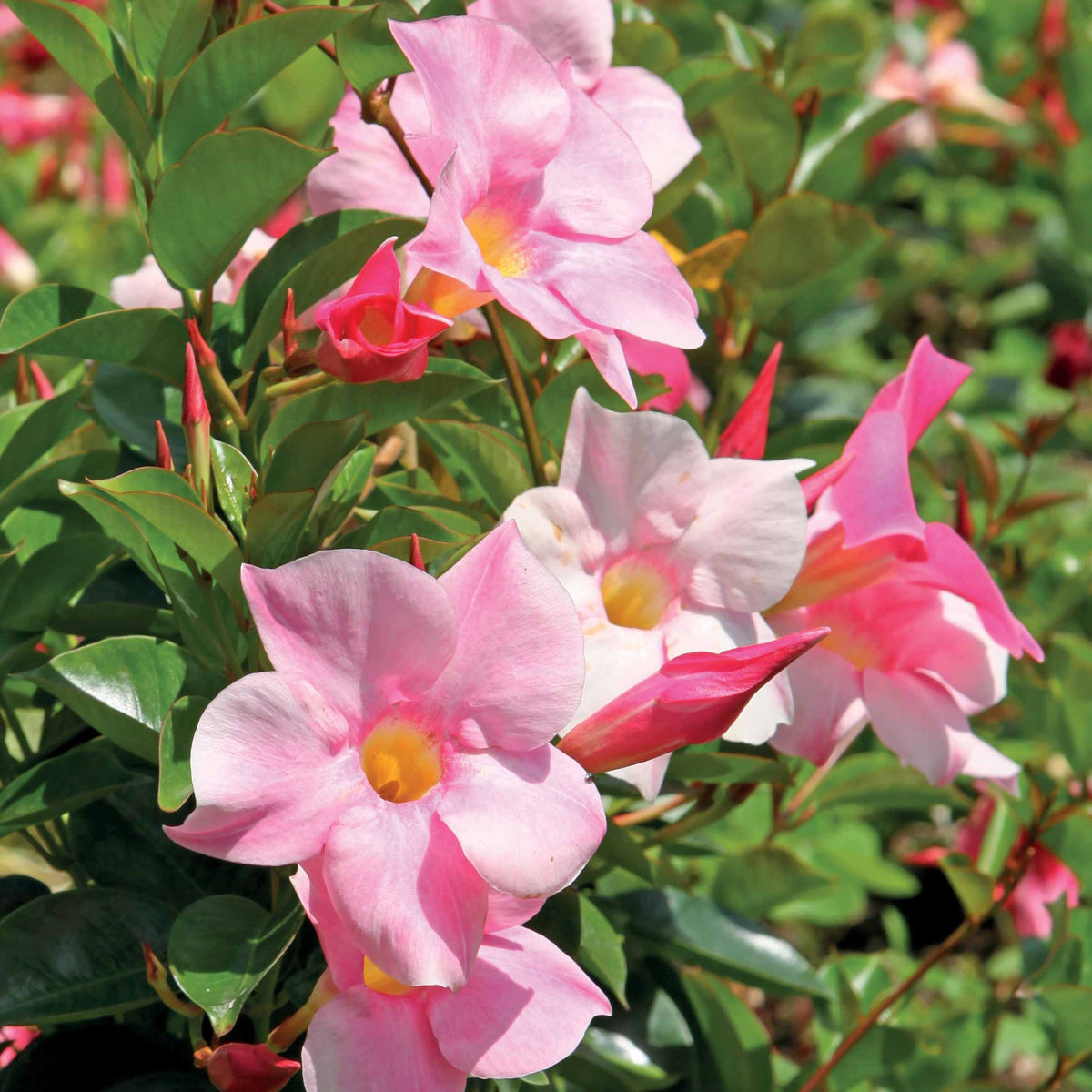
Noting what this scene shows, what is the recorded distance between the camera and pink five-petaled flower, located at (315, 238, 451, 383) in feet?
2.06

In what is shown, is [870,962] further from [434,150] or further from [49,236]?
[49,236]

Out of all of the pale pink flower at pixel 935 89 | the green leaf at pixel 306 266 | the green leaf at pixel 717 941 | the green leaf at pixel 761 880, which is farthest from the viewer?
the pale pink flower at pixel 935 89

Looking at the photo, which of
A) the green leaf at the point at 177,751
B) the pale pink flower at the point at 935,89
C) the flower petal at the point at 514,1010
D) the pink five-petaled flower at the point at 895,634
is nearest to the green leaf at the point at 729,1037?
the pink five-petaled flower at the point at 895,634

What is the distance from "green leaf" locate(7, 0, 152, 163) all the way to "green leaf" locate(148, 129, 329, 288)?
0.06 meters

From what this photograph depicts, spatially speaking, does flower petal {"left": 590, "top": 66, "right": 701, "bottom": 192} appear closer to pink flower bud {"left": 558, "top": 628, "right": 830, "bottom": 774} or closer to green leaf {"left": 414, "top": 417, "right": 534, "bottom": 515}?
green leaf {"left": 414, "top": 417, "right": 534, "bottom": 515}

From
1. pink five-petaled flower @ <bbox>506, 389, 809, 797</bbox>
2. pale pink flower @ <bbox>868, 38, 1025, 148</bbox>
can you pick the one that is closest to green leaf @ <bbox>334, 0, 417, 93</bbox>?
pink five-petaled flower @ <bbox>506, 389, 809, 797</bbox>

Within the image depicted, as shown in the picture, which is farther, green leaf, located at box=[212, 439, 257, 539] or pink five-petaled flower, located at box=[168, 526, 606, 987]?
green leaf, located at box=[212, 439, 257, 539]

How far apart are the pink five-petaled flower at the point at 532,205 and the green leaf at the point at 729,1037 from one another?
611 millimetres

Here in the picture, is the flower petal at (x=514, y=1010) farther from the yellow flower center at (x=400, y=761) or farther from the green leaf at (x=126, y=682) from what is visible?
the green leaf at (x=126, y=682)

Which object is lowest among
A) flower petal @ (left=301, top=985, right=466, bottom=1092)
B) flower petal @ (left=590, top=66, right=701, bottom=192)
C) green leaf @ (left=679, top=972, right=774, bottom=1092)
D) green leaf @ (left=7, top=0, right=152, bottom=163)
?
green leaf @ (left=679, top=972, right=774, bottom=1092)

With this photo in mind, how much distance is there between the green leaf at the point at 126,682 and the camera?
2.09 ft

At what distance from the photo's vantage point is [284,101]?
4.38 ft

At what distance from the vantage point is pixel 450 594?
1.87ft

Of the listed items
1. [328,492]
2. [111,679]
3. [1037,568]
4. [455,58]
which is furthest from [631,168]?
[1037,568]
